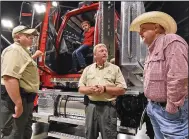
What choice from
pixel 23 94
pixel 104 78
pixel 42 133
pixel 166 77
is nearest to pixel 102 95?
pixel 104 78

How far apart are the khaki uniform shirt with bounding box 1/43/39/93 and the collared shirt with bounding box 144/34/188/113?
1.40m

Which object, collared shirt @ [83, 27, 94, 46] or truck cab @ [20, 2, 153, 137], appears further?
collared shirt @ [83, 27, 94, 46]

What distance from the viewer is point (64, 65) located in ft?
15.4

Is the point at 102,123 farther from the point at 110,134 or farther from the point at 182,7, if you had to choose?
the point at 182,7

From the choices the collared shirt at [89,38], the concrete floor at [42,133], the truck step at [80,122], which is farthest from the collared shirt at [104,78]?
the collared shirt at [89,38]

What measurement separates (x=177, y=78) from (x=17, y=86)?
1.66m

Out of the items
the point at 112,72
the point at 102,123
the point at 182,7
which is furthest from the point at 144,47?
the point at 182,7

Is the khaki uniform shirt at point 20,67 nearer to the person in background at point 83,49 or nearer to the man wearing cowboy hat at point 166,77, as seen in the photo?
the man wearing cowboy hat at point 166,77

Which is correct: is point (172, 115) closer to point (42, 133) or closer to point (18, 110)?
point (18, 110)

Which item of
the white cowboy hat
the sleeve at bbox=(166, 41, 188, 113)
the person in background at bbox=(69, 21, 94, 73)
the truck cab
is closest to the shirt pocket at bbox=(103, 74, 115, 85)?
the truck cab

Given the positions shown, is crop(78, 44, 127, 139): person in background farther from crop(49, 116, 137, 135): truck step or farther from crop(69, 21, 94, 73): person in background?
crop(69, 21, 94, 73): person in background

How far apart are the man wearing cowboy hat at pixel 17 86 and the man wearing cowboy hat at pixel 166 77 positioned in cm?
139

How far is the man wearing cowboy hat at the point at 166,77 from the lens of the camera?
174cm

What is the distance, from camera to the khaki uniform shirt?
252 centimetres
